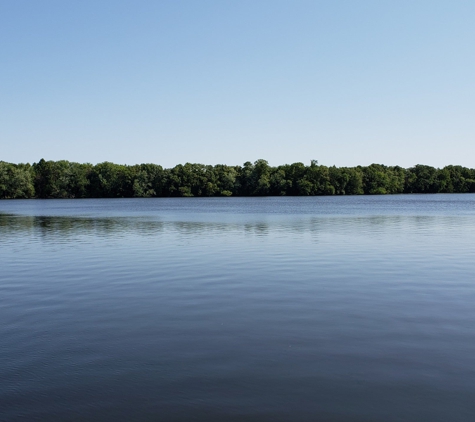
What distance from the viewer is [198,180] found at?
15238cm

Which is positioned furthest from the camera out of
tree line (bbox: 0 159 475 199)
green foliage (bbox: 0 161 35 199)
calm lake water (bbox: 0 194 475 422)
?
tree line (bbox: 0 159 475 199)

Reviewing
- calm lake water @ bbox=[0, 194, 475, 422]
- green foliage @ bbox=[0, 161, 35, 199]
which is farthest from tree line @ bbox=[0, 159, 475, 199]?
calm lake water @ bbox=[0, 194, 475, 422]

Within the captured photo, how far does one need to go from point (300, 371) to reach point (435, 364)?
214cm

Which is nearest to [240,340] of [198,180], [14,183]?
[14,183]

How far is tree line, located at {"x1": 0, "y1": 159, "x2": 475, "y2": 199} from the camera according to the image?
147250mm

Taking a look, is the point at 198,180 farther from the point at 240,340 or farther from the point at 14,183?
the point at 240,340

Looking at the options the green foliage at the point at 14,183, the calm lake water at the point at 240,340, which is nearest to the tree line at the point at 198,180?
the green foliage at the point at 14,183

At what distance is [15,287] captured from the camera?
14.6m

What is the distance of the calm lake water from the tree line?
13276cm

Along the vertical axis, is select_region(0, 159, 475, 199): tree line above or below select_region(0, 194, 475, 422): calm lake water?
above

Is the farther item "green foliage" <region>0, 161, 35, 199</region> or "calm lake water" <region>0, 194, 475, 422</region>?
"green foliage" <region>0, 161, 35, 199</region>

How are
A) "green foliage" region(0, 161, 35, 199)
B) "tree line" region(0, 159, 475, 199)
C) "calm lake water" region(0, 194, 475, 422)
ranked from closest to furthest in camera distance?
1. "calm lake water" region(0, 194, 475, 422)
2. "green foliage" region(0, 161, 35, 199)
3. "tree line" region(0, 159, 475, 199)

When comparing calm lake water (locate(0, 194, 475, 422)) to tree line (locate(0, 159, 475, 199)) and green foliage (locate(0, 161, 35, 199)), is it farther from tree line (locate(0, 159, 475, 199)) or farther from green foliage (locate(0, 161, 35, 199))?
tree line (locate(0, 159, 475, 199))

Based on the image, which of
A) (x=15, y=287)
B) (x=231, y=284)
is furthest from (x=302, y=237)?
(x=15, y=287)
